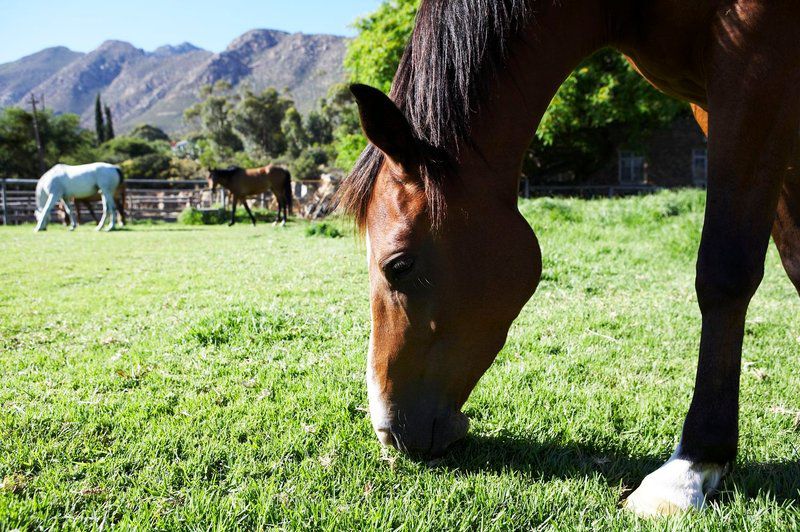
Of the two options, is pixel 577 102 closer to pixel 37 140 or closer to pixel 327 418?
pixel 327 418

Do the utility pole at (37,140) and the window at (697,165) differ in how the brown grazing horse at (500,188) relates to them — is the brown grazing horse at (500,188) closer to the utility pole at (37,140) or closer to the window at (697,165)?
the window at (697,165)

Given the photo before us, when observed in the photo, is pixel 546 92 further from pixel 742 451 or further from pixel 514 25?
pixel 742 451

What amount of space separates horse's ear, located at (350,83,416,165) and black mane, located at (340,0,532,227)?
0.05m

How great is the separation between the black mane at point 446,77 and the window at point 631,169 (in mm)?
23998

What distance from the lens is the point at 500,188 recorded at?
1.56 metres

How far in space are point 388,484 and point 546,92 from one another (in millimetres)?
1294

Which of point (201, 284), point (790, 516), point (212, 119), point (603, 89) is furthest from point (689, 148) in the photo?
point (212, 119)

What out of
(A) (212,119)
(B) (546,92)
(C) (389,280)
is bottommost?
(C) (389,280)

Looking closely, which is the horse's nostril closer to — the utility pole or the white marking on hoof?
the white marking on hoof

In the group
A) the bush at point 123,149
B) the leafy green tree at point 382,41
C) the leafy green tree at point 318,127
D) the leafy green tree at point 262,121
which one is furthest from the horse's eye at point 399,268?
the leafy green tree at point 262,121

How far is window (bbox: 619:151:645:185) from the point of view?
23.2 meters

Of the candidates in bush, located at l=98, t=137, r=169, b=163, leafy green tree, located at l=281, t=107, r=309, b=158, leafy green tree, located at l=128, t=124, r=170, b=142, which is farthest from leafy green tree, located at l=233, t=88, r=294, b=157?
leafy green tree, located at l=128, t=124, r=170, b=142

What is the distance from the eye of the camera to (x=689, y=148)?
22.1m

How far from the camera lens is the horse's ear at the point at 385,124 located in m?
1.36
